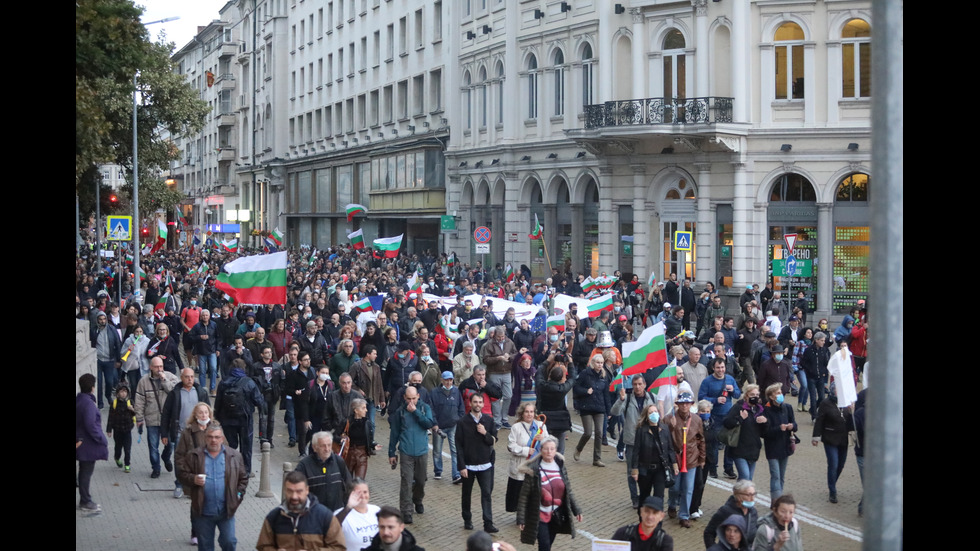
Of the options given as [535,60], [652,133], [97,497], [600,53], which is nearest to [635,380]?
[97,497]

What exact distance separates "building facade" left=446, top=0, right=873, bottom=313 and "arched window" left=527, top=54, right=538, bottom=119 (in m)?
0.17

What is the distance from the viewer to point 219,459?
1116 centimetres

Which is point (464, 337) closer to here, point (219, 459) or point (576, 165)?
point (219, 459)

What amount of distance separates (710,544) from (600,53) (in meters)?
30.3

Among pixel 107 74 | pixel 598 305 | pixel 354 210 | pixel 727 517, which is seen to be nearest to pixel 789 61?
pixel 598 305

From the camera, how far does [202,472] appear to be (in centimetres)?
1105

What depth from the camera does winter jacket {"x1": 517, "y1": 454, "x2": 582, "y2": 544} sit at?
11.5 m

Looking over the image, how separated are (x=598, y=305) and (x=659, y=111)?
516 inches

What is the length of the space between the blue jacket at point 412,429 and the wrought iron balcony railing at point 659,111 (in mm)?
23534

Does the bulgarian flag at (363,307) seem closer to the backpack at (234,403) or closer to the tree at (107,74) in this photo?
the tree at (107,74)

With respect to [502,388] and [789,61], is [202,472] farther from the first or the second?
[789,61]

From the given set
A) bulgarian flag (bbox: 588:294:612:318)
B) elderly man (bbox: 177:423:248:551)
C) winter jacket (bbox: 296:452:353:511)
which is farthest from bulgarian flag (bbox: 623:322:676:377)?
bulgarian flag (bbox: 588:294:612:318)

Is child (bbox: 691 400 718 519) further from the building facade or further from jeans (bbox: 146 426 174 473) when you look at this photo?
the building facade

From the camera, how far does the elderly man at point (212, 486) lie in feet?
36.3
